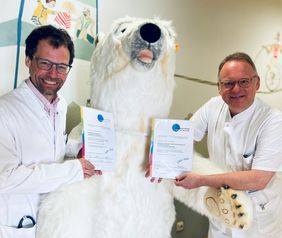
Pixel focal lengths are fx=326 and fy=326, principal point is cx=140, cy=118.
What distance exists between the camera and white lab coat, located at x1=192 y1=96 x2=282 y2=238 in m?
1.25

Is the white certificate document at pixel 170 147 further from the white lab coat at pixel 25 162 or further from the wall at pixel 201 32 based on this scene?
the wall at pixel 201 32

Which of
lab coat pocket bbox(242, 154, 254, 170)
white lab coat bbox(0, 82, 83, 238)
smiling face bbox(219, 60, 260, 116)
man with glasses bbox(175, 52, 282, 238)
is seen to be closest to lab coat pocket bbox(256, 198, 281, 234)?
man with glasses bbox(175, 52, 282, 238)

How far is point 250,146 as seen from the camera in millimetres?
1301

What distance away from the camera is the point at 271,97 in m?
2.67

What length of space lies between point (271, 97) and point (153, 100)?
186cm

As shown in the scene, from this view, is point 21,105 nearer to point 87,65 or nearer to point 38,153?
point 38,153

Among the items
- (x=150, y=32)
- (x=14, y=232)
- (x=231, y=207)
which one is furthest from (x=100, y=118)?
(x=231, y=207)

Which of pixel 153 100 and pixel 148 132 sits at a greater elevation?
pixel 153 100

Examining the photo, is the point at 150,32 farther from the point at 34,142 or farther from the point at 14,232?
the point at 14,232

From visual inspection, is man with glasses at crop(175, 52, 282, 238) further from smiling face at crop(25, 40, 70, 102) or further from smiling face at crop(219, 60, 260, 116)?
smiling face at crop(25, 40, 70, 102)

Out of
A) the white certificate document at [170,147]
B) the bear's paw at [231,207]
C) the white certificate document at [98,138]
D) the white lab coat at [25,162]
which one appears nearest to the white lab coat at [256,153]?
the bear's paw at [231,207]

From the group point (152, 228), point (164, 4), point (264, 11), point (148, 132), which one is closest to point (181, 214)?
point (152, 228)

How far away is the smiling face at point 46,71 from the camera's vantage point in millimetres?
995

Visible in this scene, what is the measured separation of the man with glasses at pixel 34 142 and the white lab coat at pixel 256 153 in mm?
603
